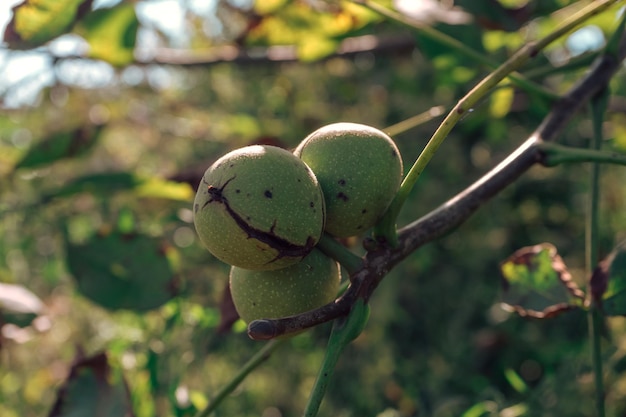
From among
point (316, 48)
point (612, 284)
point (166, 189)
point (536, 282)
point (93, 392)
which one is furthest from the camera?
point (316, 48)

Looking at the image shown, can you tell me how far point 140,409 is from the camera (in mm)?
1370

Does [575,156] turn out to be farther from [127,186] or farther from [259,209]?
[127,186]

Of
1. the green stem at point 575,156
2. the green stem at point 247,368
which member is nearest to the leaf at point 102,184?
the green stem at point 247,368

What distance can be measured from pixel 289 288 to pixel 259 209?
13 cm

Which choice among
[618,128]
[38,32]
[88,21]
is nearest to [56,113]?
[88,21]

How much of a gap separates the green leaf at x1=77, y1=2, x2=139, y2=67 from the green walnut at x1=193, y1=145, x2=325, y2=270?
3.35 ft

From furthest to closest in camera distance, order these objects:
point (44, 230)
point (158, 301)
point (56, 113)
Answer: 1. point (56, 113)
2. point (44, 230)
3. point (158, 301)

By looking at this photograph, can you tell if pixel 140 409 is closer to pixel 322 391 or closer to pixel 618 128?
pixel 322 391

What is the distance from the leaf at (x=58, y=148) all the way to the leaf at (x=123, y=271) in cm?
40

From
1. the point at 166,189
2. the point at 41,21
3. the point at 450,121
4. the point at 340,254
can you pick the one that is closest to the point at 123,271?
the point at 166,189

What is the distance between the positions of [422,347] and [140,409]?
4.21 ft

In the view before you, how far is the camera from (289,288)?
33.6 inches

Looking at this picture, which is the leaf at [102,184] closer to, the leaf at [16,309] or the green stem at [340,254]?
the leaf at [16,309]

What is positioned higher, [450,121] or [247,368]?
[450,121]
